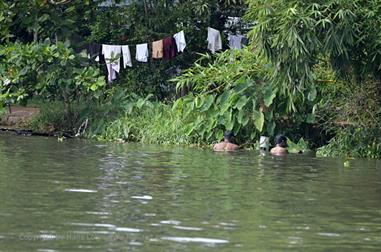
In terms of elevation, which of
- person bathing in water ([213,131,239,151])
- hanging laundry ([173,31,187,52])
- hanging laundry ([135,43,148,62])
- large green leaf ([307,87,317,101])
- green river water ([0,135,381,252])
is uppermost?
hanging laundry ([173,31,187,52])

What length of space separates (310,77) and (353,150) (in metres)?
2.06

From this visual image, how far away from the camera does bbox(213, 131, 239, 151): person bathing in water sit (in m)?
19.6

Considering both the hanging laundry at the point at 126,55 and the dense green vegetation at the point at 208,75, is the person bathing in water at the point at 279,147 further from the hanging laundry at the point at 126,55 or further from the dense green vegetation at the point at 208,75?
the hanging laundry at the point at 126,55

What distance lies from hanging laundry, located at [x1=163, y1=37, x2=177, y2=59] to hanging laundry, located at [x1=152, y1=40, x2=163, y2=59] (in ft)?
0.25

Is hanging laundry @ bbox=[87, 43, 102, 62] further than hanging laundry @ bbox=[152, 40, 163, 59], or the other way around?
hanging laundry @ bbox=[87, 43, 102, 62]

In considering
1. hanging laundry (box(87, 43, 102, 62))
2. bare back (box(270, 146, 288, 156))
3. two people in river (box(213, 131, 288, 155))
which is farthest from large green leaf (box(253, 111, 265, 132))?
hanging laundry (box(87, 43, 102, 62))

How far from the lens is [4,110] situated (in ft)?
78.3

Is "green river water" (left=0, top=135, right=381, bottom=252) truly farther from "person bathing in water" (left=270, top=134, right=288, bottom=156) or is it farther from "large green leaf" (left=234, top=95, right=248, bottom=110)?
"large green leaf" (left=234, top=95, right=248, bottom=110)

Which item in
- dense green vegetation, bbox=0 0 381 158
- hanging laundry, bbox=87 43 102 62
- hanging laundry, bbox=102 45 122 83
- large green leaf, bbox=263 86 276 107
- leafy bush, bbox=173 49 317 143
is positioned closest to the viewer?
dense green vegetation, bbox=0 0 381 158

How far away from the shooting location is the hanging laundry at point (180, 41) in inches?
929

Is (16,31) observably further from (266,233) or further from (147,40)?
(266,233)

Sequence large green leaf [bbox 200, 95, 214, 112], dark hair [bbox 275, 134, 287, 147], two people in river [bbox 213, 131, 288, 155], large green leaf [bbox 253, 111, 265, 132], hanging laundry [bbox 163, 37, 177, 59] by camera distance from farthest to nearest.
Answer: hanging laundry [bbox 163, 37, 177, 59]
large green leaf [bbox 200, 95, 214, 112]
large green leaf [bbox 253, 111, 265, 132]
dark hair [bbox 275, 134, 287, 147]
two people in river [bbox 213, 131, 288, 155]

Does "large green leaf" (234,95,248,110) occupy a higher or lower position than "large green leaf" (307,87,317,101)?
lower

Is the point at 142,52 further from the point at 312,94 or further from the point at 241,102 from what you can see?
the point at 312,94
